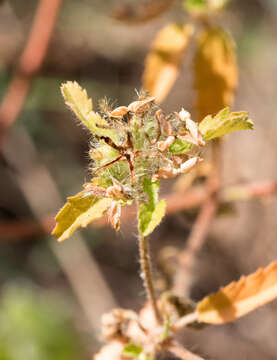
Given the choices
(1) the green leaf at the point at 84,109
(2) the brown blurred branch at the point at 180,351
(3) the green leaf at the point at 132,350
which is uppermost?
(1) the green leaf at the point at 84,109

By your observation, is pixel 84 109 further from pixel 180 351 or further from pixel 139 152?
pixel 180 351

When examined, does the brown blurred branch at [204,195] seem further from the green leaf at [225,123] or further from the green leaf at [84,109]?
the green leaf at [225,123]

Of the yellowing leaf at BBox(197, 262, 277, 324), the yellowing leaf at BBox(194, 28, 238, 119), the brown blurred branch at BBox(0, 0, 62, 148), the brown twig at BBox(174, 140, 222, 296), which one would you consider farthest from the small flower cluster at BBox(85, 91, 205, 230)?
the brown blurred branch at BBox(0, 0, 62, 148)

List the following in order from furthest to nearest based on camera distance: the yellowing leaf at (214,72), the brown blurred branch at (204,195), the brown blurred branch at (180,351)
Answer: the brown blurred branch at (204,195), the yellowing leaf at (214,72), the brown blurred branch at (180,351)

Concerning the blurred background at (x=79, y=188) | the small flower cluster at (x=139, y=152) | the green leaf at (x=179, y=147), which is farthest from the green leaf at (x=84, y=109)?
the blurred background at (x=79, y=188)

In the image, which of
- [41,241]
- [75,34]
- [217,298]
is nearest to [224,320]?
[217,298]

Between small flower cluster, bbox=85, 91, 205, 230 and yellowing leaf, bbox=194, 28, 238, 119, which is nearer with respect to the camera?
small flower cluster, bbox=85, 91, 205, 230

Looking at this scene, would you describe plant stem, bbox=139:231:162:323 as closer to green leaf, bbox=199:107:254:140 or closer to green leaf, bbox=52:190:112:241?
green leaf, bbox=52:190:112:241
